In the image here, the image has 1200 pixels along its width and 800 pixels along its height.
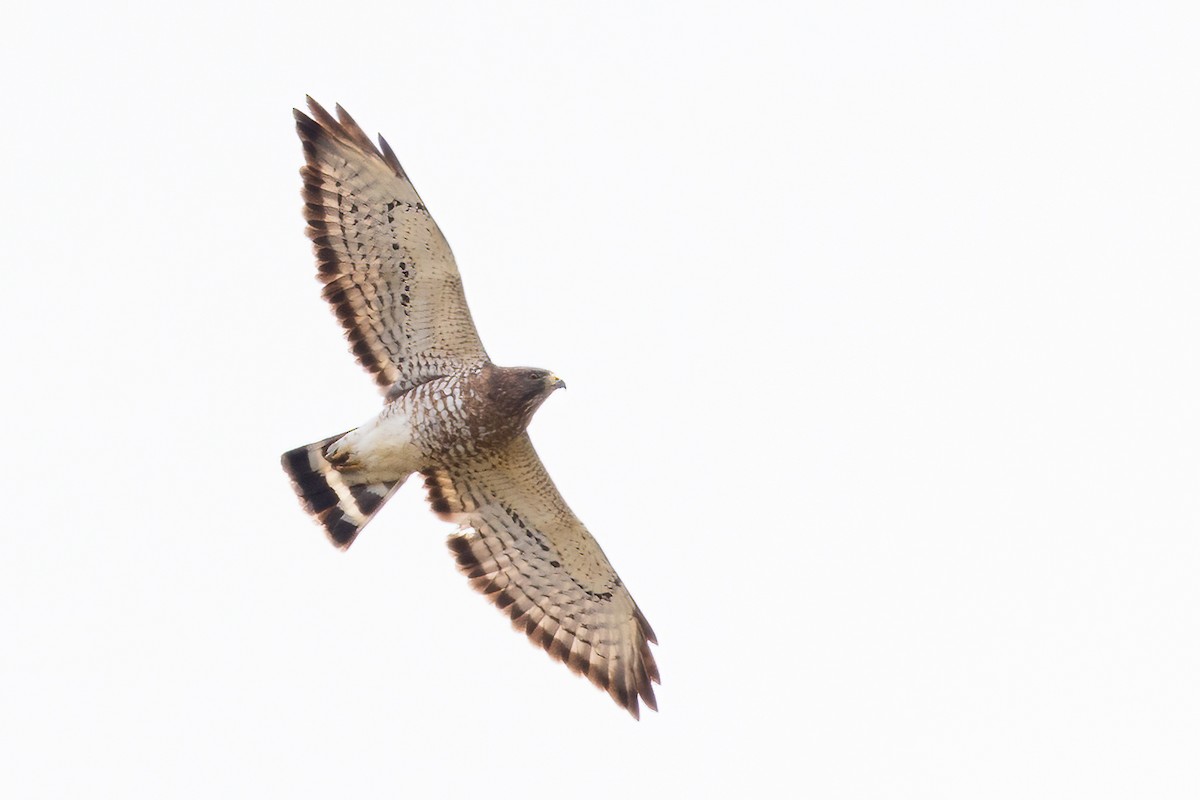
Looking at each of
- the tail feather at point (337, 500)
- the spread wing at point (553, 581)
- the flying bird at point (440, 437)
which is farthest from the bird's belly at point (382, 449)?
the spread wing at point (553, 581)

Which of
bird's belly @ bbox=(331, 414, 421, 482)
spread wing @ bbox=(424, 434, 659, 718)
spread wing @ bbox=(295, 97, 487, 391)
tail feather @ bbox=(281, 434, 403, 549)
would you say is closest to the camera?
spread wing @ bbox=(295, 97, 487, 391)

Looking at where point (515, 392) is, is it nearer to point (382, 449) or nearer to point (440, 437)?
point (440, 437)

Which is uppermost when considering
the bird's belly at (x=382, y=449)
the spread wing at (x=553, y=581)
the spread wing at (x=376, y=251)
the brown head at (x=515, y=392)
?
the spread wing at (x=376, y=251)

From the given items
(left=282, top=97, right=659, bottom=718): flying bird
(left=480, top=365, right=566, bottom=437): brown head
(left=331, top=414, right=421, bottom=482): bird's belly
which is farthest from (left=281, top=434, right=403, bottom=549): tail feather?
(left=480, top=365, right=566, bottom=437): brown head

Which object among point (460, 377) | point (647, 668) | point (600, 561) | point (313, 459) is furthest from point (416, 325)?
point (647, 668)

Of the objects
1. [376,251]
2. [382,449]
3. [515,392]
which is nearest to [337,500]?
[382,449]

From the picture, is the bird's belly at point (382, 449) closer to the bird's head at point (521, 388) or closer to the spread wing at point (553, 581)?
the spread wing at point (553, 581)

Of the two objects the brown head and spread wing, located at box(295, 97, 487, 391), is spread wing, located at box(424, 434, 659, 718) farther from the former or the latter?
spread wing, located at box(295, 97, 487, 391)
